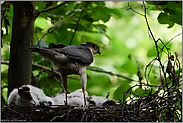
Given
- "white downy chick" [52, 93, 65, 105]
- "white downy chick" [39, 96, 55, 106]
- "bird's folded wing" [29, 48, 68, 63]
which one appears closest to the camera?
"bird's folded wing" [29, 48, 68, 63]

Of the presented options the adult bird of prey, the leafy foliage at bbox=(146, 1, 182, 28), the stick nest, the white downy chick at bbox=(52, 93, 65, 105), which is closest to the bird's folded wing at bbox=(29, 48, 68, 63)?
the adult bird of prey

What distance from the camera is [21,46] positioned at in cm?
304

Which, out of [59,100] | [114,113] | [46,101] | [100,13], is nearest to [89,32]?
[100,13]

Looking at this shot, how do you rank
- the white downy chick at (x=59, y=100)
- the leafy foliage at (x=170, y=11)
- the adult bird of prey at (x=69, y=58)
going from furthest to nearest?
the white downy chick at (x=59, y=100) → the leafy foliage at (x=170, y=11) → the adult bird of prey at (x=69, y=58)

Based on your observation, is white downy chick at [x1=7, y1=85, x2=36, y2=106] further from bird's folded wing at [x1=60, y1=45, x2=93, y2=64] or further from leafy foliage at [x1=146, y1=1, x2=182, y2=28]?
leafy foliage at [x1=146, y1=1, x2=182, y2=28]

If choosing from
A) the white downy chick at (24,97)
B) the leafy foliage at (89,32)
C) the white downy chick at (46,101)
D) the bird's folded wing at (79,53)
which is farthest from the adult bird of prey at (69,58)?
the leafy foliage at (89,32)

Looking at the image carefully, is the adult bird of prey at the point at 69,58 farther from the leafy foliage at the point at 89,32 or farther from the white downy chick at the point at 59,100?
the leafy foliage at the point at 89,32

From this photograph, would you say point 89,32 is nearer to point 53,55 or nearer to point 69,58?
point 69,58

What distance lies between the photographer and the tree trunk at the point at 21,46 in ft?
9.71

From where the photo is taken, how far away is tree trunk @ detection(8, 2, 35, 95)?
2961 mm

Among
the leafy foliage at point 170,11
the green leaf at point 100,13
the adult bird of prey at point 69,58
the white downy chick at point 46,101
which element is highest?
the green leaf at point 100,13

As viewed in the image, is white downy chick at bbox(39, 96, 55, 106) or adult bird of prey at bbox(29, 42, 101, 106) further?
white downy chick at bbox(39, 96, 55, 106)

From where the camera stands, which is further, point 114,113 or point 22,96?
point 22,96

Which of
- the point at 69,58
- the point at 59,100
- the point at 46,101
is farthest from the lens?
the point at 59,100
